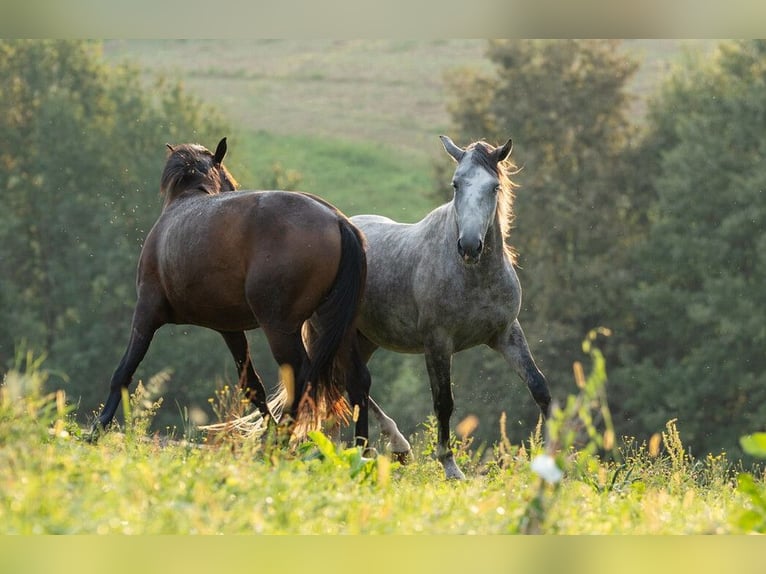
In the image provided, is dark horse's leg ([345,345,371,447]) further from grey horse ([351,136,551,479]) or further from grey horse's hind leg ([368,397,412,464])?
grey horse's hind leg ([368,397,412,464])

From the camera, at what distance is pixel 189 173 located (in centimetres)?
868

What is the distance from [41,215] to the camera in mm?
38250

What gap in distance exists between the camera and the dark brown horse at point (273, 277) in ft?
24.1

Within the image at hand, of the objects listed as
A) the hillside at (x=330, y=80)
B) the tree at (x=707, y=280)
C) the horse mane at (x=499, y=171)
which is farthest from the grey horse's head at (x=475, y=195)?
the hillside at (x=330, y=80)

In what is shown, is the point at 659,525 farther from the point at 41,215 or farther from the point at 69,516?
the point at 41,215

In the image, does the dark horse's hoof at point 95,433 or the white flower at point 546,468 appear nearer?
the white flower at point 546,468

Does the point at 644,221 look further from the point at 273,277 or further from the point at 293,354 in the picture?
the point at 273,277

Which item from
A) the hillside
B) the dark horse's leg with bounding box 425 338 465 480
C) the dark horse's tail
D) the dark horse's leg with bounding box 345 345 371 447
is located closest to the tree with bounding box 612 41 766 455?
the hillside

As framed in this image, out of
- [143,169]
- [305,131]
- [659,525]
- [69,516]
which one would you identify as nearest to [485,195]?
[659,525]

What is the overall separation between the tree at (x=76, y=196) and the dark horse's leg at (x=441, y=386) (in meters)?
26.4

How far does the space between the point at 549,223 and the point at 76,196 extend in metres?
→ 16.2

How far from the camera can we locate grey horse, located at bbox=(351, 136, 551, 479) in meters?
8.11

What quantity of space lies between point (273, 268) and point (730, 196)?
86.3ft

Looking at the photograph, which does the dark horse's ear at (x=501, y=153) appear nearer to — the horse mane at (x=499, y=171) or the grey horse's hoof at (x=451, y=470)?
the horse mane at (x=499, y=171)
